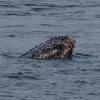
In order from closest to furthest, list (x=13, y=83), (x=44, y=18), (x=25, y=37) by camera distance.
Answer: (x=13, y=83)
(x=25, y=37)
(x=44, y=18)

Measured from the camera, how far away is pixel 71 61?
27062mm

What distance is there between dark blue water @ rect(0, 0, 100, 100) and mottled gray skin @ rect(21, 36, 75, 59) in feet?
1.09

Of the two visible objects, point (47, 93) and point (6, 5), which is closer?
point (47, 93)

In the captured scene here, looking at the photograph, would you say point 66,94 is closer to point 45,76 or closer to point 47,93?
point 47,93

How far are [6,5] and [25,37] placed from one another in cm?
823

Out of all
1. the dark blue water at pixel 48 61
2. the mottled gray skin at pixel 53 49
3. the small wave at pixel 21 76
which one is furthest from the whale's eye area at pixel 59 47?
the small wave at pixel 21 76

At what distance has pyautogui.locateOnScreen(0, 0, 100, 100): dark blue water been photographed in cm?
2314

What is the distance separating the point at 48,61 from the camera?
88.5ft

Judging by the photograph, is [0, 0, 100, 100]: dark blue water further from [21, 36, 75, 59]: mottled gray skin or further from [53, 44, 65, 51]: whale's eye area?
[53, 44, 65, 51]: whale's eye area

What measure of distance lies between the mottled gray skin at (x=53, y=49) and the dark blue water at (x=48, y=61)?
0.33 meters

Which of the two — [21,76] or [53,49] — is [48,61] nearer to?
[53,49]

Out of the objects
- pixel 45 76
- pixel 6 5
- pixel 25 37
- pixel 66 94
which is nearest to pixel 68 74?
pixel 45 76

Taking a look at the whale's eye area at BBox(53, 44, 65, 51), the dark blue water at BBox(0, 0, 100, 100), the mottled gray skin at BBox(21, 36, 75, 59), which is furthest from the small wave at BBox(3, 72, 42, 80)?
the whale's eye area at BBox(53, 44, 65, 51)

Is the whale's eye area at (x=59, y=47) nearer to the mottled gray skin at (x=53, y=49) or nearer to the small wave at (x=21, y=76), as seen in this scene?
the mottled gray skin at (x=53, y=49)
